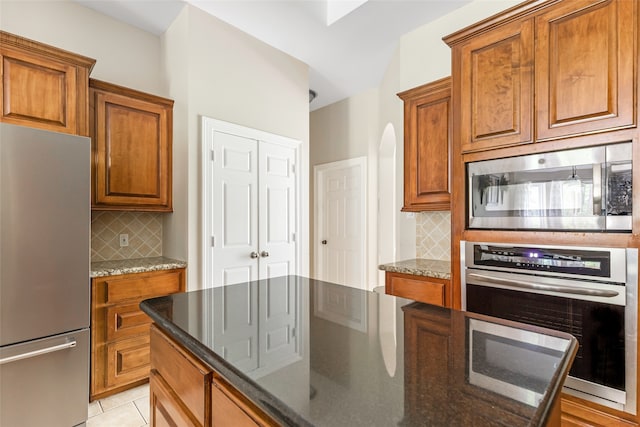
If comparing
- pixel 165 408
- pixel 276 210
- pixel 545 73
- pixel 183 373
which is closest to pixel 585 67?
pixel 545 73

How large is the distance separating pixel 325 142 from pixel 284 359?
4.65m

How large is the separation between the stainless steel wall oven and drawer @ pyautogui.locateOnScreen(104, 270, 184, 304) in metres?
2.34

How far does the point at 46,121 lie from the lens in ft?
6.78

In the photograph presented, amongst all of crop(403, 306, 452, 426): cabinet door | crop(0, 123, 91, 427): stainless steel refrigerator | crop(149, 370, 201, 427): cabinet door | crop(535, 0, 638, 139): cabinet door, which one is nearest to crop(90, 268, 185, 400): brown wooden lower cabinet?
crop(0, 123, 91, 427): stainless steel refrigerator

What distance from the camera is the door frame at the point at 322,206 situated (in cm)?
449

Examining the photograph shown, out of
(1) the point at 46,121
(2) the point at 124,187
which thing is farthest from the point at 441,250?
(1) the point at 46,121

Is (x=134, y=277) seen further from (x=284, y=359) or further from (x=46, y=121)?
(x=284, y=359)

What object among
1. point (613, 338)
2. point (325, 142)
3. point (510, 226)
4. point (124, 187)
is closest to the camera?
point (613, 338)

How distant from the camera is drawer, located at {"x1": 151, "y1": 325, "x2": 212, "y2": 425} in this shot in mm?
836

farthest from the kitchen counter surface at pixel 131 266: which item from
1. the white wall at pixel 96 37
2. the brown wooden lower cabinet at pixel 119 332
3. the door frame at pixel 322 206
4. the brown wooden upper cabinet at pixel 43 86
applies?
the door frame at pixel 322 206

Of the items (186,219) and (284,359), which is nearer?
(284,359)

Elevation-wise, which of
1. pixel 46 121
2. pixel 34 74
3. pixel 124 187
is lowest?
pixel 124 187

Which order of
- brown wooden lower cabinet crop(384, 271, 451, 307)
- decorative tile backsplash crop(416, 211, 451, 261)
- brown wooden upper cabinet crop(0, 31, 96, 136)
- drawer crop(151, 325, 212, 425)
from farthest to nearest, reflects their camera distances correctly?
decorative tile backsplash crop(416, 211, 451, 261) < brown wooden lower cabinet crop(384, 271, 451, 307) < brown wooden upper cabinet crop(0, 31, 96, 136) < drawer crop(151, 325, 212, 425)

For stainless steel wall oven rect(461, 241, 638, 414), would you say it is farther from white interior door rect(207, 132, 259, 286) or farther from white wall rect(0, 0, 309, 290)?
white wall rect(0, 0, 309, 290)
